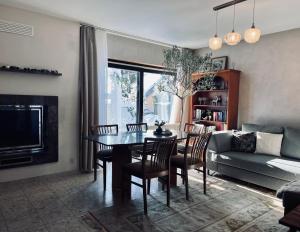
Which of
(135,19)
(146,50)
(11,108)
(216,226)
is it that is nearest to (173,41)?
(146,50)

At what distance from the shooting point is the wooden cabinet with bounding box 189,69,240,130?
16.0ft

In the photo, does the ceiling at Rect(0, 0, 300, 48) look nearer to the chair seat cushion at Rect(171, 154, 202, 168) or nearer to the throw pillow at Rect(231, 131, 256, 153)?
the throw pillow at Rect(231, 131, 256, 153)

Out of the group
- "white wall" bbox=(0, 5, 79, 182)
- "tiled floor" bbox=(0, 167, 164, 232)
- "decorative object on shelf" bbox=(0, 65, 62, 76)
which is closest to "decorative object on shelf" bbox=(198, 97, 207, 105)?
"tiled floor" bbox=(0, 167, 164, 232)

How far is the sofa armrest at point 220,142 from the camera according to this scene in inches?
160

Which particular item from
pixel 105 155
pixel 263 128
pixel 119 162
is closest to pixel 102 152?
pixel 105 155

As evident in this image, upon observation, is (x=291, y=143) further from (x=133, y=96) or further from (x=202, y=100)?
(x=133, y=96)

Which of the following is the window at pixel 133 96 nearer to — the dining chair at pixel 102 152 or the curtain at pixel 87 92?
the curtain at pixel 87 92

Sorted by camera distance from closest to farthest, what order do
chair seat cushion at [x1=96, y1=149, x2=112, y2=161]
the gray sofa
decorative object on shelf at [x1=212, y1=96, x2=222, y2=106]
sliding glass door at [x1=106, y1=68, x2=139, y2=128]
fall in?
the gray sofa
chair seat cushion at [x1=96, y1=149, x2=112, y2=161]
sliding glass door at [x1=106, y1=68, x2=139, y2=128]
decorative object on shelf at [x1=212, y1=96, x2=222, y2=106]

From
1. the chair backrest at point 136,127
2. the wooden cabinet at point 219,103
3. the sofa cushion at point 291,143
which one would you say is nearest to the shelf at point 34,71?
the chair backrest at point 136,127

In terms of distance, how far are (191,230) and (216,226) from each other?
0.29 meters

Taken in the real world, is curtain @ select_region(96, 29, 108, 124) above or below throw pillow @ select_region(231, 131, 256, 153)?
above

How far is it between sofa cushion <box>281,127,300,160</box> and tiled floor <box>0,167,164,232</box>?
7.19ft

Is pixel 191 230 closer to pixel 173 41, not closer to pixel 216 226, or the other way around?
pixel 216 226

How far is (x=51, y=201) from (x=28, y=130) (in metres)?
1.32
